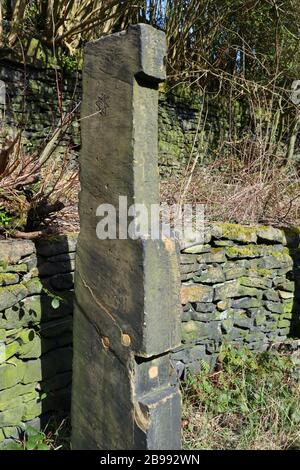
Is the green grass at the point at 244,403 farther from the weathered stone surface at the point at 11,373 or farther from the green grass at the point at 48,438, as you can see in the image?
the weathered stone surface at the point at 11,373

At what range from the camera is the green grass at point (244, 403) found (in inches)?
120

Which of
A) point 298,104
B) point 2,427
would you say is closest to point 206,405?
point 2,427

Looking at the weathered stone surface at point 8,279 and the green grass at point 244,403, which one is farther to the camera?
the green grass at point 244,403

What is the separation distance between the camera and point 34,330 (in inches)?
117

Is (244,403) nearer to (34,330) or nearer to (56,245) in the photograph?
(34,330)

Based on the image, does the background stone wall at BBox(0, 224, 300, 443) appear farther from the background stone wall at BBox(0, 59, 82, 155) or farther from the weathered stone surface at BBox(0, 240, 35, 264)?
the background stone wall at BBox(0, 59, 82, 155)

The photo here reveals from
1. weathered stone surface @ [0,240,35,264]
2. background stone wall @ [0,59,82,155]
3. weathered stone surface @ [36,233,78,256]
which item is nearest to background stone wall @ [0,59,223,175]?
background stone wall @ [0,59,82,155]

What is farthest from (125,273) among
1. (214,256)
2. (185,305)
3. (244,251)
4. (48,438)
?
(244,251)

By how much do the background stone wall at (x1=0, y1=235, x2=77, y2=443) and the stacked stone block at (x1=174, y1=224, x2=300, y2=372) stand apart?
1.14 metres

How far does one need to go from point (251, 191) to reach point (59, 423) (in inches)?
145

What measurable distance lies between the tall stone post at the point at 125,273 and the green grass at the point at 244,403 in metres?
0.82

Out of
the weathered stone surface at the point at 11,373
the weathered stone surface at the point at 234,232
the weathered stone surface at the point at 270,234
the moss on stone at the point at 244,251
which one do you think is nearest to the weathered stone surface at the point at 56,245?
the weathered stone surface at the point at 11,373

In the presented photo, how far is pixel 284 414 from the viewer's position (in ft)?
10.7

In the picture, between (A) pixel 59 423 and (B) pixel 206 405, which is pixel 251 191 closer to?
(B) pixel 206 405
